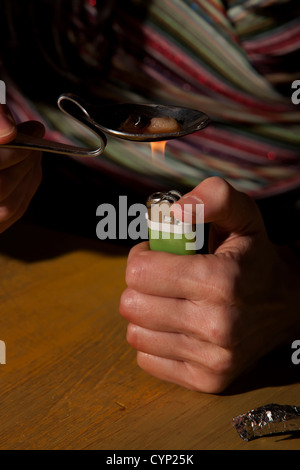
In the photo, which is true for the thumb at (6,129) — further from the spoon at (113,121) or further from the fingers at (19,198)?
the fingers at (19,198)

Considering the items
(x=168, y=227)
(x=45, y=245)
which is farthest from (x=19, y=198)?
(x=168, y=227)

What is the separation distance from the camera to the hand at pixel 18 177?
711 mm

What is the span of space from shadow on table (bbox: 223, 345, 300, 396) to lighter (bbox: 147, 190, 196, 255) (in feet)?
0.47

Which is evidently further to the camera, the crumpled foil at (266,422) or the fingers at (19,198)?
the fingers at (19,198)

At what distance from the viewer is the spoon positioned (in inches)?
23.1

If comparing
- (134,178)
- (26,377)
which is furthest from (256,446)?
(134,178)

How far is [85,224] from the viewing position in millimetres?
998

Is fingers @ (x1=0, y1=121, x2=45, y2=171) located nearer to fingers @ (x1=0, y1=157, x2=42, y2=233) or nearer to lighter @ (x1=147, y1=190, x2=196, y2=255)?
fingers @ (x1=0, y1=157, x2=42, y2=233)

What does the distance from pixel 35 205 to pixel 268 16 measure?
0.49 meters

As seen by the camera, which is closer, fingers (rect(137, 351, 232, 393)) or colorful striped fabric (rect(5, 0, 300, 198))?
fingers (rect(137, 351, 232, 393))

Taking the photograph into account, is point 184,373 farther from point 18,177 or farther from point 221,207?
point 18,177

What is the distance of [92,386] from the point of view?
2.01 feet

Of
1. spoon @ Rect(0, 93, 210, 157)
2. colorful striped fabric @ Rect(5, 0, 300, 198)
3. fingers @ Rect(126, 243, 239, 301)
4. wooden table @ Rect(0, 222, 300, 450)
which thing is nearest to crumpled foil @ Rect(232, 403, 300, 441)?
wooden table @ Rect(0, 222, 300, 450)

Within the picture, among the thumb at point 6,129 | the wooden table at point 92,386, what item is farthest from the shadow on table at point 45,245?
the thumb at point 6,129
